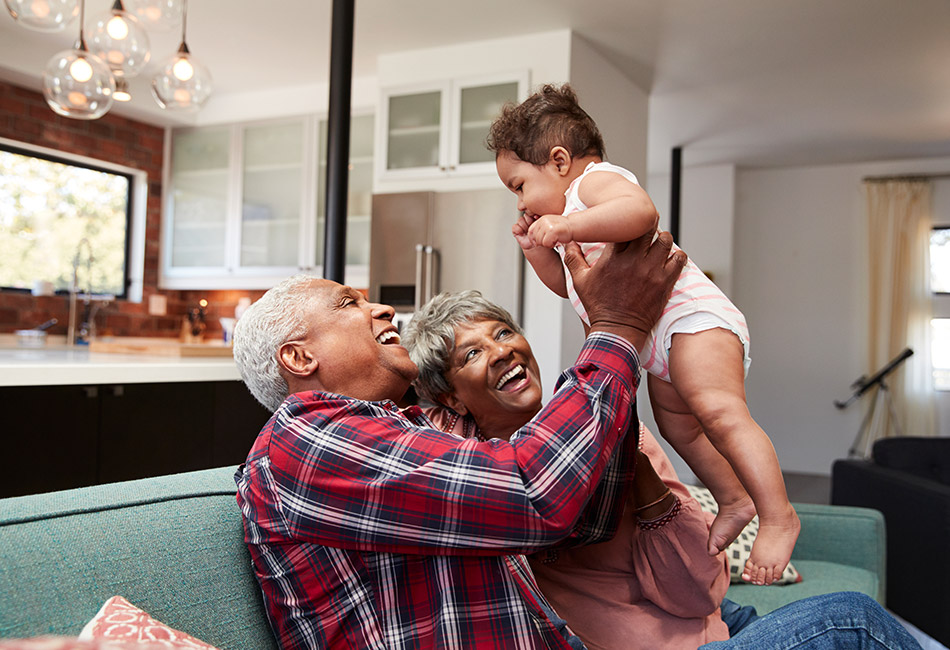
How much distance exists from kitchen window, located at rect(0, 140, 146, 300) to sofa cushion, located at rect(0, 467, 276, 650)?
4.37m

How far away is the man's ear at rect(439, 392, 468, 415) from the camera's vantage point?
5.45 feet

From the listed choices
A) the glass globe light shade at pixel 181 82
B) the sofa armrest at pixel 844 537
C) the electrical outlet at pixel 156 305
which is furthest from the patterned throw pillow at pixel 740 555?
the electrical outlet at pixel 156 305

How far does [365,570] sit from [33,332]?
4.47m

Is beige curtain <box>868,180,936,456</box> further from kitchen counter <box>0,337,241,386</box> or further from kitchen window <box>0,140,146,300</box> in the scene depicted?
kitchen window <box>0,140,146,300</box>

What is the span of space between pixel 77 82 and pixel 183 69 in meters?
0.37

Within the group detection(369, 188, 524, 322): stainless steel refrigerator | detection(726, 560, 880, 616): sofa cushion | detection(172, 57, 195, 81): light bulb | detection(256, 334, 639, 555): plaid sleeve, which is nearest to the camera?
detection(256, 334, 639, 555): plaid sleeve

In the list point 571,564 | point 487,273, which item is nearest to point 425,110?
point 487,273

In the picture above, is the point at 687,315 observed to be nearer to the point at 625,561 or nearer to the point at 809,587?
the point at 625,561

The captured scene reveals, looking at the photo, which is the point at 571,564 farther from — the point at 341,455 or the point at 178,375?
the point at 178,375

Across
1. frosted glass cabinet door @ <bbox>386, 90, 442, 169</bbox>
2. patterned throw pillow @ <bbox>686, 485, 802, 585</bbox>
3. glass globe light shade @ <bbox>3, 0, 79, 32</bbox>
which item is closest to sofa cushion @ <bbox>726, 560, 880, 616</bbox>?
patterned throw pillow @ <bbox>686, 485, 802, 585</bbox>

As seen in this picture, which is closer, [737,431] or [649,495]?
[737,431]

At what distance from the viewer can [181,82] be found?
2.84 m

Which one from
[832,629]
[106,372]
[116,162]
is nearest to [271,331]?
[832,629]

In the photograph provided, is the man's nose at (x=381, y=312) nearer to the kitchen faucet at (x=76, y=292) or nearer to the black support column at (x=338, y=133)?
the black support column at (x=338, y=133)
